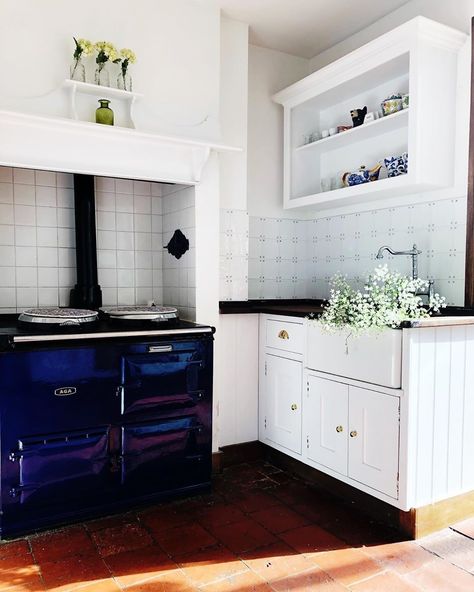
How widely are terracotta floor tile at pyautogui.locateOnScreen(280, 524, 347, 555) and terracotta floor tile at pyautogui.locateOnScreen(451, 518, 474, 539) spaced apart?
0.53 metres

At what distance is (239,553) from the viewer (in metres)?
2.13

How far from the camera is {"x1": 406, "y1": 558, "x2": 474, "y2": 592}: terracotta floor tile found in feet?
6.15

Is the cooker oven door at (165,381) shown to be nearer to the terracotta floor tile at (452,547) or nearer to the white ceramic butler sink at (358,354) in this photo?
the white ceramic butler sink at (358,354)

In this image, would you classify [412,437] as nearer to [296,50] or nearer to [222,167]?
[222,167]

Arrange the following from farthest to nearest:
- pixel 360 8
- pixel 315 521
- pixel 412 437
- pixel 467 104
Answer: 1. pixel 360 8
2. pixel 467 104
3. pixel 315 521
4. pixel 412 437

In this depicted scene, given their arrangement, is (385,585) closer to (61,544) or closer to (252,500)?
(252,500)

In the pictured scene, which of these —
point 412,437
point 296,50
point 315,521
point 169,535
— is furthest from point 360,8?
point 169,535

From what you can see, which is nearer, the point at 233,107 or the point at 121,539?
the point at 121,539

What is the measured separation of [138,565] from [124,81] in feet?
7.26

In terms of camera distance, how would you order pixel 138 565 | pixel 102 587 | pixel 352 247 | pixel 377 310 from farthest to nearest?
pixel 352 247 < pixel 377 310 < pixel 138 565 < pixel 102 587

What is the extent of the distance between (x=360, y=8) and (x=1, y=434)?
2.98 metres

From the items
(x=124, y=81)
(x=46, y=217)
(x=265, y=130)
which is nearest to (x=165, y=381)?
(x=46, y=217)

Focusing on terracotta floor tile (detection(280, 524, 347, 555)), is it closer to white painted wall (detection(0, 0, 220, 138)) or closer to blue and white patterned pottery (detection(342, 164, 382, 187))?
blue and white patterned pottery (detection(342, 164, 382, 187))

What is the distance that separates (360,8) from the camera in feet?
10.0
